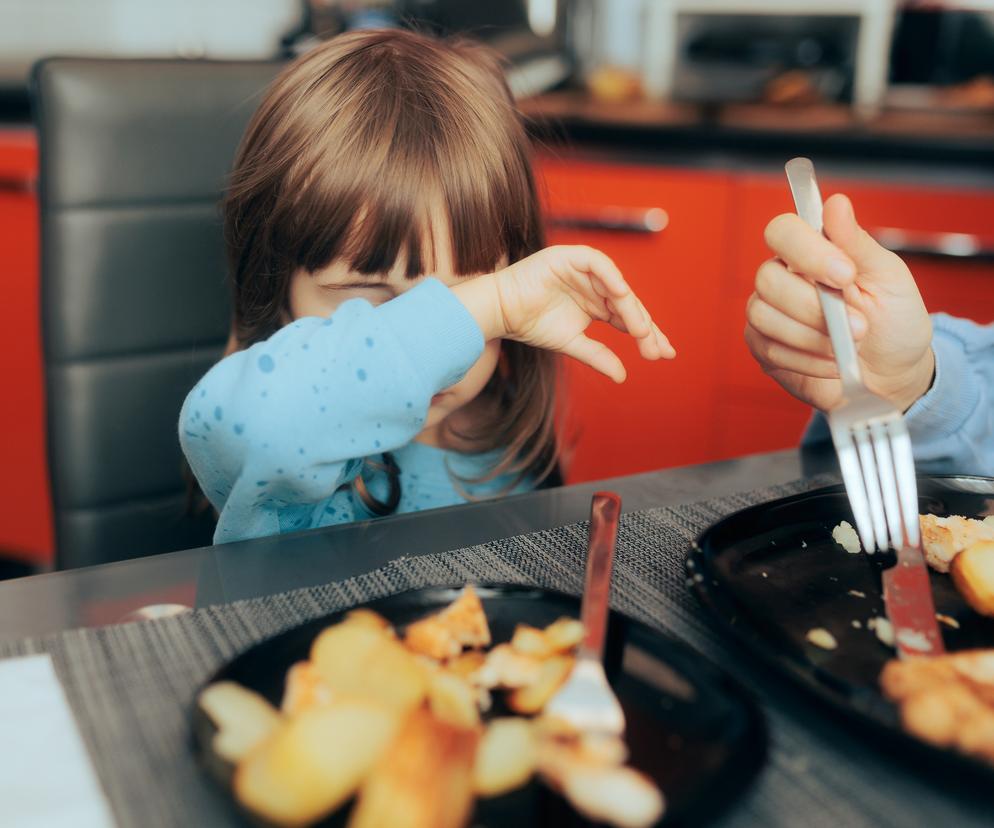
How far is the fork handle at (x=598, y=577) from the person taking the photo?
0.49 metres

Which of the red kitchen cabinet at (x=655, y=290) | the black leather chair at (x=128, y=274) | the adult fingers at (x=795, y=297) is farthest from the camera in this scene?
the red kitchen cabinet at (x=655, y=290)

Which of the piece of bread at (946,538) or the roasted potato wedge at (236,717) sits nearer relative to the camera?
the roasted potato wedge at (236,717)

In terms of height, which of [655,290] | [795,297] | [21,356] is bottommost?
[21,356]

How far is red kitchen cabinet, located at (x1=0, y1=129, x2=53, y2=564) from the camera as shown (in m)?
2.05

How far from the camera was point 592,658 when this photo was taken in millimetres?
472

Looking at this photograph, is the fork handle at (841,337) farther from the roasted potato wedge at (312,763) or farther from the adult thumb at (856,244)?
the roasted potato wedge at (312,763)

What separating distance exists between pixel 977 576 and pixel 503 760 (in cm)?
30

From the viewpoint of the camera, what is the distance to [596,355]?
789 mm

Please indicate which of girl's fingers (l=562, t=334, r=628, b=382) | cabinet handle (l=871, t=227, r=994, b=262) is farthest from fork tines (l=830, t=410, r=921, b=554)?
cabinet handle (l=871, t=227, r=994, b=262)

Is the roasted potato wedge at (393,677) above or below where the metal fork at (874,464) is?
below

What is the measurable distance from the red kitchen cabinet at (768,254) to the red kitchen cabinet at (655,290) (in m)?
0.03

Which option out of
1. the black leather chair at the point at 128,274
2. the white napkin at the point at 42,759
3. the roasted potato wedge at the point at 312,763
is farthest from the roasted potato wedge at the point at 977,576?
the black leather chair at the point at 128,274

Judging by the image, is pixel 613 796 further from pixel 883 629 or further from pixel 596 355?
pixel 596 355

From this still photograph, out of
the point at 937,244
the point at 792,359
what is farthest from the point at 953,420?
the point at 937,244
